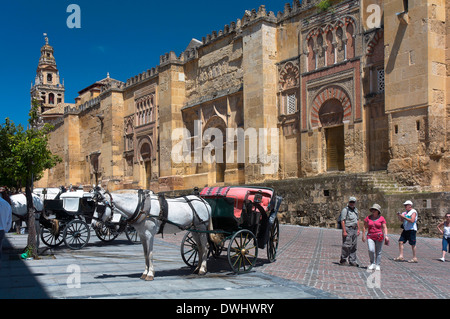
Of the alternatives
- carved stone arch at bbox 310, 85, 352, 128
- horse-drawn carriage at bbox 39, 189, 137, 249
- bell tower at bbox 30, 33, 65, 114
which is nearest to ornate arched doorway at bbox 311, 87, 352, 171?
carved stone arch at bbox 310, 85, 352, 128

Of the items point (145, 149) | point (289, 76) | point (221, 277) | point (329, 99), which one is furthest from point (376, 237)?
point (145, 149)

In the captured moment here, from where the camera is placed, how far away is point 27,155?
982 centimetres

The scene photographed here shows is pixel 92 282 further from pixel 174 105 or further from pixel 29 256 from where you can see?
pixel 174 105

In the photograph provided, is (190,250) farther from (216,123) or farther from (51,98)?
(51,98)

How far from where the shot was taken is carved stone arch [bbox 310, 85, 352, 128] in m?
16.9

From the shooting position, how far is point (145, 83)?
97.1 feet

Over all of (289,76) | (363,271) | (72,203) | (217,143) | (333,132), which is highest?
(289,76)

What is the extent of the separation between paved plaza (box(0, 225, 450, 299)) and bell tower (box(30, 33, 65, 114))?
63464mm

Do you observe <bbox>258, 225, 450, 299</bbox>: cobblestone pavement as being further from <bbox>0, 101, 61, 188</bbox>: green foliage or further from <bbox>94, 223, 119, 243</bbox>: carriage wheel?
<bbox>0, 101, 61, 188</bbox>: green foliage

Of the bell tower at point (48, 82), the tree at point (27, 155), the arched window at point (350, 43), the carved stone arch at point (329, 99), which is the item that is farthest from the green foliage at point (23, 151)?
the bell tower at point (48, 82)

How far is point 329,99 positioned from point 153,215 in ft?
39.6

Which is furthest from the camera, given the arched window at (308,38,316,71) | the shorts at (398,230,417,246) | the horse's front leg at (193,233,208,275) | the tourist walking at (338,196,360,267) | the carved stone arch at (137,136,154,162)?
the carved stone arch at (137,136,154,162)

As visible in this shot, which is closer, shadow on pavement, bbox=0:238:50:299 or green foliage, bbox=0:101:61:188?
shadow on pavement, bbox=0:238:50:299

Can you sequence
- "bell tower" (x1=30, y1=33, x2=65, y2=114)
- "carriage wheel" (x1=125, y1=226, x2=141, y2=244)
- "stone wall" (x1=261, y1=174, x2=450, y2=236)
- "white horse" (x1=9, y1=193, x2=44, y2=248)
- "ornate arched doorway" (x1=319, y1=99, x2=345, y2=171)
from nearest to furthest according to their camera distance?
"white horse" (x1=9, y1=193, x2=44, y2=248)
"carriage wheel" (x1=125, y1=226, x2=141, y2=244)
"stone wall" (x1=261, y1=174, x2=450, y2=236)
"ornate arched doorway" (x1=319, y1=99, x2=345, y2=171)
"bell tower" (x1=30, y1=33, x2=65, y2=114)
